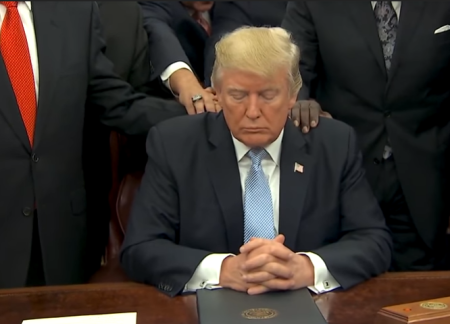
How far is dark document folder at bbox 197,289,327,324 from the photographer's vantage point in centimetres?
157

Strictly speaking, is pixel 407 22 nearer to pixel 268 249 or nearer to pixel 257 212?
pixel 257 212

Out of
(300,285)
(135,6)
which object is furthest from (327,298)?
(135,6)

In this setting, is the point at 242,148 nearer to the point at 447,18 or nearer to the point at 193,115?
the point at 193,115

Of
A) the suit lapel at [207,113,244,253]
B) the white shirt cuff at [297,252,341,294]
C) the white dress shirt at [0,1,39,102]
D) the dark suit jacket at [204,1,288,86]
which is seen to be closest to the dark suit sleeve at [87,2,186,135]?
the white dress shirt at [0,1,39,102]

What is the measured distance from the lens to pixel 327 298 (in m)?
1.85

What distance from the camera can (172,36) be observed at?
8.85ft

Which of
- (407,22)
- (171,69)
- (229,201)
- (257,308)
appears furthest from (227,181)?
(407,22)

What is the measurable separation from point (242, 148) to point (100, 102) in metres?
0.57

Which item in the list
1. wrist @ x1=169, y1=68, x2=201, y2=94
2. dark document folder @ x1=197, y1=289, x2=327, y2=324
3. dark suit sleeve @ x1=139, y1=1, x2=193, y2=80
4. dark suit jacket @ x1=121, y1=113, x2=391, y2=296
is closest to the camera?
dark document folder @ x1=197, y1=289, x2=327, y2=324

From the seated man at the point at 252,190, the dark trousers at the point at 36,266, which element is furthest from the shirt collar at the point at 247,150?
the dark trousers at the point at 36,266

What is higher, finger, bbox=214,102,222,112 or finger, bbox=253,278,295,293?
finger, bbox=214,102,222,112

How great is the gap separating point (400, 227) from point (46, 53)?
1.35m

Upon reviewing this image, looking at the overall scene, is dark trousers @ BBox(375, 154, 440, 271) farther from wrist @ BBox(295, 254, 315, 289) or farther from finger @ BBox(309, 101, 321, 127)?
wrist @ BBox(295, 254, 315, 289)

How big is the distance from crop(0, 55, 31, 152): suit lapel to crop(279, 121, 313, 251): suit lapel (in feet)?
2.53
